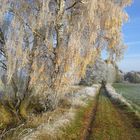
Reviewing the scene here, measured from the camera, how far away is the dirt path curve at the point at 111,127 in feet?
59.9

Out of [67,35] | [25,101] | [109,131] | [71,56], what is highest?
[67,35]

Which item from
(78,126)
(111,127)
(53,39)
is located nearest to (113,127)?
(111,127)

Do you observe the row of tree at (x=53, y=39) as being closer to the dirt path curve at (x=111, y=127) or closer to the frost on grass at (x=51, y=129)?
the frost on grass at (x=51, y=129)

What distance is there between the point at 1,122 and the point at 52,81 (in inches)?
158

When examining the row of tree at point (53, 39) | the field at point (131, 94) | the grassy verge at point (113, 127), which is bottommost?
the grassy verge at point (113, 127)

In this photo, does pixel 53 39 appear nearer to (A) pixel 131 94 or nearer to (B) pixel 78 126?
(B) pixel 78 126

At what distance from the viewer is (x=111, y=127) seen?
20.3 metres

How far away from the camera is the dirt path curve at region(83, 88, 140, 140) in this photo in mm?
18250

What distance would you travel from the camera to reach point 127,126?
20703mm

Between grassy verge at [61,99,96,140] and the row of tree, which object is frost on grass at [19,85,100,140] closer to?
grassy verge at [61,99,96,140]

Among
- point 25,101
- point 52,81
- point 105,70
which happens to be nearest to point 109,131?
point 52,81

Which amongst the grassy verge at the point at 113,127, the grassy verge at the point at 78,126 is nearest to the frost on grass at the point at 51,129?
the grassy verge at the point at 78,126

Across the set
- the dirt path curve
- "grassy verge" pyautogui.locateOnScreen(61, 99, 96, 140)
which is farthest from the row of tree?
the dirt path curve

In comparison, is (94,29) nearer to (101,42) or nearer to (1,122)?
(101,42)
